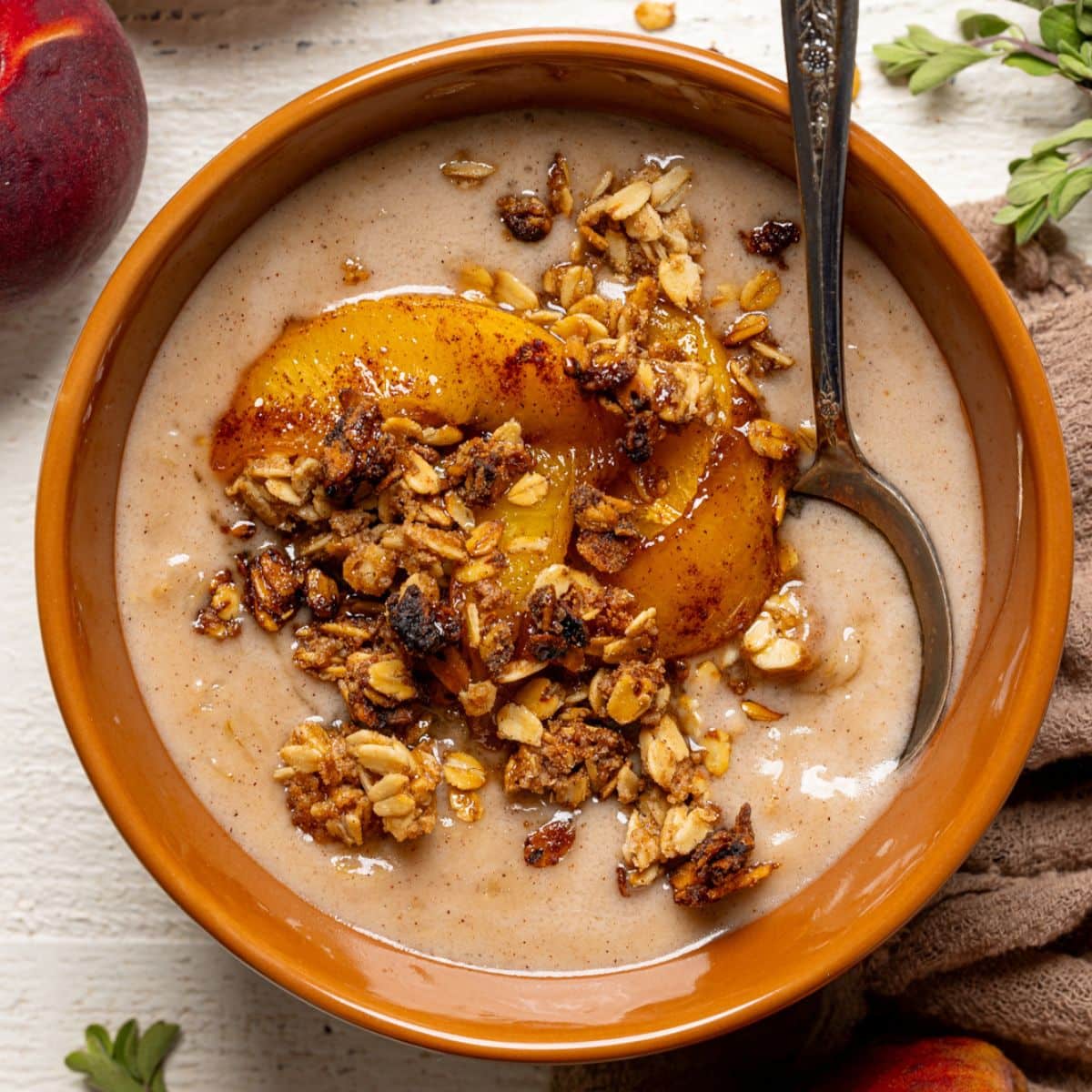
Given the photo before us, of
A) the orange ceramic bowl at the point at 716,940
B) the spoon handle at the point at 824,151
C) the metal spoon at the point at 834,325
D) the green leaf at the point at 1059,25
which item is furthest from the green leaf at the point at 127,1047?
the green leaf at the point at 1059,25

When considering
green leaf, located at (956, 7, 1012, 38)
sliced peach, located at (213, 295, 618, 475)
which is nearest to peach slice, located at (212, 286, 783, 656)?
sliced peach, located at (213, 295, 618, 475)

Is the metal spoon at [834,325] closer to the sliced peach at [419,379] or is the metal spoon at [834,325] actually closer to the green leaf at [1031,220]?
the sliced peach at [419,379]

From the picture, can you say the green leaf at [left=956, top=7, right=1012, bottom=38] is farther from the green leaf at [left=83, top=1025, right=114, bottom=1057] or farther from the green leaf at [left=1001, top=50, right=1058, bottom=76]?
the green leaf at [left=83, top=1025, right=114, bottom=1057]

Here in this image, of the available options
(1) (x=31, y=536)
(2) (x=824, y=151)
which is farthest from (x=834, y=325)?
(1) (x=31, y=536)

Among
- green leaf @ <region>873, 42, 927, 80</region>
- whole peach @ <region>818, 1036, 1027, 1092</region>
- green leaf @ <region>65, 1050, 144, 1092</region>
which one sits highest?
green leaf @ <region>873, 42, 927, 80</region>

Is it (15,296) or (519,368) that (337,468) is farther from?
(15,296)

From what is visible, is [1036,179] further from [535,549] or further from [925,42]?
[535,549]

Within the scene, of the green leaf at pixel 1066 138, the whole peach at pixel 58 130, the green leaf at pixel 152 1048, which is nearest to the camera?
the whole peach at pixel 58 130
